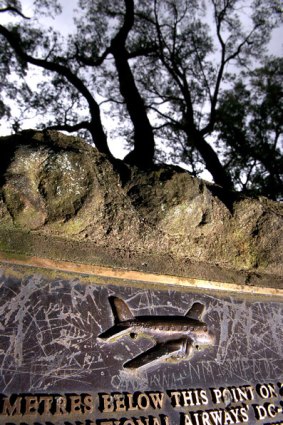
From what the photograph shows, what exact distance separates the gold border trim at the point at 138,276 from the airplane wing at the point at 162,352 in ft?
0.96

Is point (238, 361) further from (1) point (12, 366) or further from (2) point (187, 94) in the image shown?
(2) point (187, 94)

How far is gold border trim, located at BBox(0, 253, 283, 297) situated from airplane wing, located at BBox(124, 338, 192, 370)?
294mm

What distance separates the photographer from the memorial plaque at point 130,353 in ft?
4.67

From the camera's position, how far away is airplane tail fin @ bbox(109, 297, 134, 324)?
1688 millimetres

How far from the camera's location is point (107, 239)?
1.79m

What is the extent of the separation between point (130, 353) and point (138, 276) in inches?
14.3

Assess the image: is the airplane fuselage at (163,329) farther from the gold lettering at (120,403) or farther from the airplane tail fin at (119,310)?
the gold lettering at (120,403)

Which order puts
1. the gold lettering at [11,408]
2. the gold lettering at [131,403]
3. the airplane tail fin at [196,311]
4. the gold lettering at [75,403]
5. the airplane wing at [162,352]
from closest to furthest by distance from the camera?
1. the gold lettering at [11,408]
2. the gold lettering at [75,403]
3. the gold lettering at [131,403]
4. the airplane wing at [162,352]
5. the airplane tail fin at [196,311]

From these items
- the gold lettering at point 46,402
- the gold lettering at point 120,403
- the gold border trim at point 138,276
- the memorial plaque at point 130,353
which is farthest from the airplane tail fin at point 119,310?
the gold lettering at point 46,402

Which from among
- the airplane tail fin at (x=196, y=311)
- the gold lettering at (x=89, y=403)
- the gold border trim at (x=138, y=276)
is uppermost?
the gold border trim at (x=138, y=276)

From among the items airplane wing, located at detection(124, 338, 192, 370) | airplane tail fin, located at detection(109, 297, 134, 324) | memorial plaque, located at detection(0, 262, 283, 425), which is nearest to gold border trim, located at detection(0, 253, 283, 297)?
memorial plaque, located at detection(0, 262, 283, 425)

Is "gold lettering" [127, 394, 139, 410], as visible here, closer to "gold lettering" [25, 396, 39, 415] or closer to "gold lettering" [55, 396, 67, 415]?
"gold lettering" [55, 396, 67, 415]

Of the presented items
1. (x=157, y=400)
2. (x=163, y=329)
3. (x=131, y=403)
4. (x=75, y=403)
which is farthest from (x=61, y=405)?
(x=163, y=329)

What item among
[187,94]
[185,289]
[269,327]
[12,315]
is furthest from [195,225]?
[187,94]
